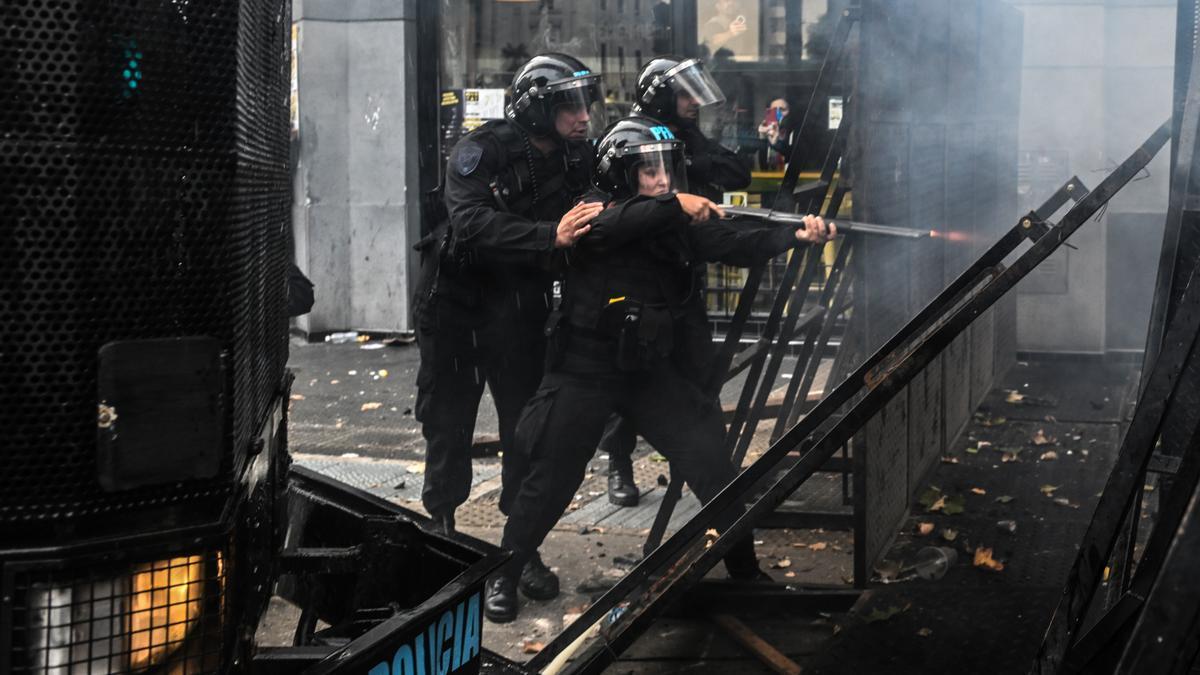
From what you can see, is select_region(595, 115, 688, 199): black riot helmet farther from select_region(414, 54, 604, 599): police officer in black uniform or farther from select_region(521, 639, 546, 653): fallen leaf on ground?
select_region(521, 639, 546, 653): fallen leaf on ground

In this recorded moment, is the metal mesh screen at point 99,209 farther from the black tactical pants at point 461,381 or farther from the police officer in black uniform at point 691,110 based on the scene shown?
the police officer in black uniform at point 691,110

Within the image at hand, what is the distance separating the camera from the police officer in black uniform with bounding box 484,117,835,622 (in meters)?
4.84

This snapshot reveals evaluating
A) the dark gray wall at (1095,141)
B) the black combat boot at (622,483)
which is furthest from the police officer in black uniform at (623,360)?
the dark gray wall at (1095,141)

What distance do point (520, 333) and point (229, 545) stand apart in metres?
3.32

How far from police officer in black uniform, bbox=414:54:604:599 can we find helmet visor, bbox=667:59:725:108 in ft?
1.69

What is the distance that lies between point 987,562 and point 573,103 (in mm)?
2552

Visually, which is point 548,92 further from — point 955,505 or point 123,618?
point 123,618

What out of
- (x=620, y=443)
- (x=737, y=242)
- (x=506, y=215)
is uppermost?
(x=506, y=215)

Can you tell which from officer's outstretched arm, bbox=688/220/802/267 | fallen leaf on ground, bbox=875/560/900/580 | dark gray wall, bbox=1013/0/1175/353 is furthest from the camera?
dark gray wall, bbox=1013/0/1175/353

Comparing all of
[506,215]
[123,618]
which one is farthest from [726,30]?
[123,618]

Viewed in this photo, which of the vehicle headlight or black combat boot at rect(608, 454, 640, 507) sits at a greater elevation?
the vehicle headlight

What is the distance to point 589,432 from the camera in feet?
16.1

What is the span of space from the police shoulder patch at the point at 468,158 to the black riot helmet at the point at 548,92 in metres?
0.22

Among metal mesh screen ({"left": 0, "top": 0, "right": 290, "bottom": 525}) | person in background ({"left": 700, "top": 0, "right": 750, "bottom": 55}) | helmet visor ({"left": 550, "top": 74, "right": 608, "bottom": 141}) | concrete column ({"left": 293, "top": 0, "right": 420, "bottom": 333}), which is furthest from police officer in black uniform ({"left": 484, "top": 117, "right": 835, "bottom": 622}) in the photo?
concrete column ({"left": 293, "top": 0, "right": 420, "bottom": 333})
